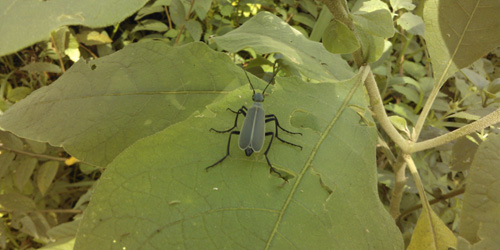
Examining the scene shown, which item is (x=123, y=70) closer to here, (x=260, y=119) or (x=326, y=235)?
(x=260, y=119)

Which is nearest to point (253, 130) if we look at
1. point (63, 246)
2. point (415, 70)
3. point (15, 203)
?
point (63, 246)

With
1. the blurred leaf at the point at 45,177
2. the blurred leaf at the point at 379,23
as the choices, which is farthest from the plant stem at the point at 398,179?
the blurred leaf at the point at 45,177

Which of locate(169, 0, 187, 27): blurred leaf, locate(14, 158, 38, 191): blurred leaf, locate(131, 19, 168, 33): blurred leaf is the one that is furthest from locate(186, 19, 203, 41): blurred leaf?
locate(14, 158, 38, 191): blurred leaf

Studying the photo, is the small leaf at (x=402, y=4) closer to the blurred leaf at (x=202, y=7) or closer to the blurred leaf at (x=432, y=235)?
the blurred leaf at (x=202, y=7)

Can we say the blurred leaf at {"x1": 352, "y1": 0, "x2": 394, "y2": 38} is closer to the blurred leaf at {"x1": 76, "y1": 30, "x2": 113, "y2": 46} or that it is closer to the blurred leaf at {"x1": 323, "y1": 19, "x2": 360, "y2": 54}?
the blurred leaf at {"x1": 323, "y1": 19, "x2": 360, "y2": 54}

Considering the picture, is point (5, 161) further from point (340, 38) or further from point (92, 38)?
point (340, 38)

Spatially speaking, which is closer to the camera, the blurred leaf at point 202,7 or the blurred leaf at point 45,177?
the blurred leaf at point 45,177
